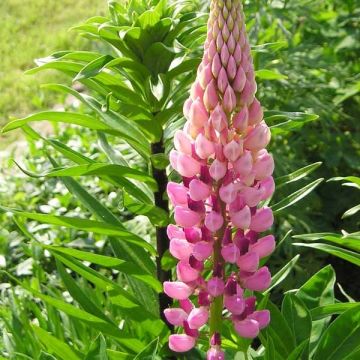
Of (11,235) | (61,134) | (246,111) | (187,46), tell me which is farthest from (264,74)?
(61,134)

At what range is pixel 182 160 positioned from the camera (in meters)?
1.67

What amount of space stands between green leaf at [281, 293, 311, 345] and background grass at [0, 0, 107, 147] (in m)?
4.08

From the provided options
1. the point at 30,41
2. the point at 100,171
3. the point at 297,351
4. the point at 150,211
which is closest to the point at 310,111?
the point at 150,211

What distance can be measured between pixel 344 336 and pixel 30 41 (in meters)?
6.15

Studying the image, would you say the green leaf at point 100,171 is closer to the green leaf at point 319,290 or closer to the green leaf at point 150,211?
the green leaf at point 150,211

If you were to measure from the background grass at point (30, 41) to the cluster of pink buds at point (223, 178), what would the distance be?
429 centimetres

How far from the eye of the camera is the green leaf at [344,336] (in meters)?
1.94

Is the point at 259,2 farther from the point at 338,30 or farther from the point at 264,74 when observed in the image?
the point at 264,74

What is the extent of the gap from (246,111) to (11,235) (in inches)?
106

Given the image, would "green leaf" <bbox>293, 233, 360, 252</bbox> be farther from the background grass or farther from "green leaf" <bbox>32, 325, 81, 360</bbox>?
the background grass

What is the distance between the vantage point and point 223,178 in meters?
1.67

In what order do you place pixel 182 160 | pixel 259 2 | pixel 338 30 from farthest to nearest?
pixel 338 30
pixel 259 2
pixel 182 160

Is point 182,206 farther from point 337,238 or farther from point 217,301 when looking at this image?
point 337,238

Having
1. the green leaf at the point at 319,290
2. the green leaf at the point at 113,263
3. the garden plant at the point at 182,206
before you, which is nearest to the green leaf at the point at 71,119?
the garden plant at the point at 182,206
